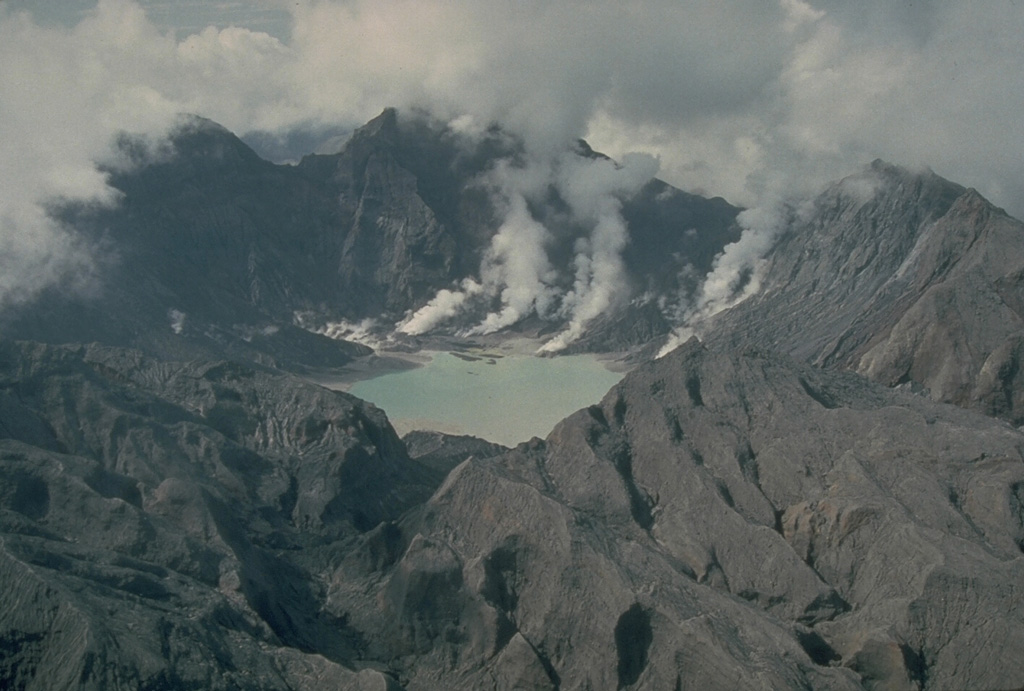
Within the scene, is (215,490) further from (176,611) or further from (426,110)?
(426,110)

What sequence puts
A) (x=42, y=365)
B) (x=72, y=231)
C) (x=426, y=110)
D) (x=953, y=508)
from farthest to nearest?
(x=426, y=110)
(x=72, y=231)
(x=42, y=365)
(x=953, y=508)

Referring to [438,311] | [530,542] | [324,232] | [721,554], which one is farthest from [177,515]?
[324,232]

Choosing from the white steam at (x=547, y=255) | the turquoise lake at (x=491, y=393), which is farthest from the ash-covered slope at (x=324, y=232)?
the turquoise lake at (x=491, y=393)

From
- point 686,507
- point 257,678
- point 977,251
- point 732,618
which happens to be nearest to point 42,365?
point 257,678

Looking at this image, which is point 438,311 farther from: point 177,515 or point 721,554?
point 721,554

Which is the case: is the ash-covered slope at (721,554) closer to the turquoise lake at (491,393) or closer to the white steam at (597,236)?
the turquoise lake at (491,393)

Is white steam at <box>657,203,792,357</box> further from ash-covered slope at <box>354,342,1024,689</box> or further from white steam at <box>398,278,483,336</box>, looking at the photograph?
ash-covered slope at <box>354,342,1024,689</box>
